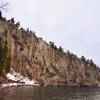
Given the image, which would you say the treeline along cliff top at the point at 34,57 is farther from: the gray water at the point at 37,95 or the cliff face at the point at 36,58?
the gray water at the point at 37,95

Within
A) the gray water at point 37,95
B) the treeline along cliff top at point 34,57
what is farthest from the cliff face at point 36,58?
the gray water at point 37,95

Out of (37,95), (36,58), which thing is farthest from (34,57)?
(37,95)

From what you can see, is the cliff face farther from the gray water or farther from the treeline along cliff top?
the gray water

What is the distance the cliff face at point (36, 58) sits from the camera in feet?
433

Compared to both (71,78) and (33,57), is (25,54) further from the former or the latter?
(71,78)

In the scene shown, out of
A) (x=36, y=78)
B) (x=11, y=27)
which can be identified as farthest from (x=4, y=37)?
(x=36, y=78)

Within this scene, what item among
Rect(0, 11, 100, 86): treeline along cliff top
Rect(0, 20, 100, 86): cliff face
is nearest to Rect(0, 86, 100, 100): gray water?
Rect(0, 11, 100, 86): treeline along cliff top

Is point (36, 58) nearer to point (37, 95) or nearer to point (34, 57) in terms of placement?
point (34, 57)

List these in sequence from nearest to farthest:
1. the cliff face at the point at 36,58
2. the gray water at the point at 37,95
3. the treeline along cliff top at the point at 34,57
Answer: the gray water at the point at 37,95, the treeline along cliff top at the point at 34,57, the cliff face at the point at 36,58

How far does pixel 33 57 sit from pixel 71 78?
5083cm

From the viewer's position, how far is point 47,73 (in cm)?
15388

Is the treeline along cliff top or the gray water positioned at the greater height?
the treeline along cliff top

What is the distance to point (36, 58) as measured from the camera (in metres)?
150

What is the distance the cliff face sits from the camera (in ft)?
433
